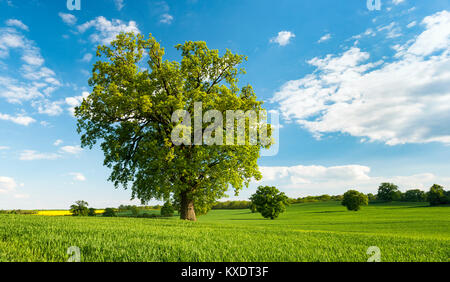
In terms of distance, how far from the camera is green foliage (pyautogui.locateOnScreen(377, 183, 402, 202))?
321ft

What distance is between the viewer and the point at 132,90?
2256 cm

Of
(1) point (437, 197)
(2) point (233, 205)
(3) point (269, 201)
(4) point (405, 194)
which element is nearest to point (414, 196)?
(4) point (405, 194)

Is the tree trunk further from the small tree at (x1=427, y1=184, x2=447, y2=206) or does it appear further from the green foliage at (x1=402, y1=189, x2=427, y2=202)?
the green foliage at (x1=402, y1=189, x2=427, y2=202)

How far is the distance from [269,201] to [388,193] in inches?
2801

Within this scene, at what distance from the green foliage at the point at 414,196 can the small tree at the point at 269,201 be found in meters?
69.1

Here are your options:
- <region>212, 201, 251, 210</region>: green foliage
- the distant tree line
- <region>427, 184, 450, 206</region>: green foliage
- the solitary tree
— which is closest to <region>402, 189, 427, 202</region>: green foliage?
the distant tree line

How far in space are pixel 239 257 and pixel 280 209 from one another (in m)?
51.0

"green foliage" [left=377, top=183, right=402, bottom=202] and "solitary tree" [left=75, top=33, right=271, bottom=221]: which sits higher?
"solitary tree" [left=75, top=33, right=271, bottom=221]

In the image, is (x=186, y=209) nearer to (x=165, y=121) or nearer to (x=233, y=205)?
(x=165, y=121)

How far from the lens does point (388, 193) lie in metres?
99.2

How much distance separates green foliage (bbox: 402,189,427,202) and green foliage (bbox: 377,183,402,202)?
1.92 m

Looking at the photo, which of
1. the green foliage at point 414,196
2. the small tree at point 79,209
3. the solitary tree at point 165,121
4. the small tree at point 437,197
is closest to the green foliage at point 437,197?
the small tree at point 437,197
